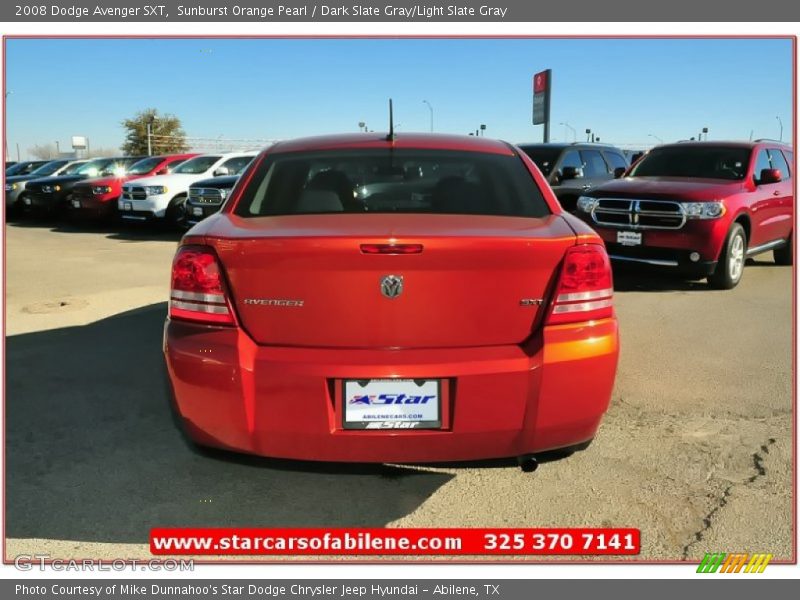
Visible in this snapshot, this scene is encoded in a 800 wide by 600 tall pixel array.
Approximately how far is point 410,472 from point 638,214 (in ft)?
18.7

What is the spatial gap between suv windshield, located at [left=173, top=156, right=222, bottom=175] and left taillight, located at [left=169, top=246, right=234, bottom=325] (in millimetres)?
13189

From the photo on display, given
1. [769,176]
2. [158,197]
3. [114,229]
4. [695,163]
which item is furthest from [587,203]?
[114,229]

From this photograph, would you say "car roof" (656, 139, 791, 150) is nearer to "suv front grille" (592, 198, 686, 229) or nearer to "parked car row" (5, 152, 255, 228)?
"suv front grille" (592, 198, 686, 229)

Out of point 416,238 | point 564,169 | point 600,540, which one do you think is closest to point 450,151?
point 416,238

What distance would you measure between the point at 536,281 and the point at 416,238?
48cm

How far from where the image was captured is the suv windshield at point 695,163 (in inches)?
348

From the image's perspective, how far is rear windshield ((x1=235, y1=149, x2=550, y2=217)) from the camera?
10.5 ft

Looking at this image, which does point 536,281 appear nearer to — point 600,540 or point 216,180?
point 600,540

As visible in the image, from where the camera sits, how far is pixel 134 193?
47.4 feet

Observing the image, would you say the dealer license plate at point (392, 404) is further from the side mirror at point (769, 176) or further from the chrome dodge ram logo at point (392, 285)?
the side mirror at point (769, 176)

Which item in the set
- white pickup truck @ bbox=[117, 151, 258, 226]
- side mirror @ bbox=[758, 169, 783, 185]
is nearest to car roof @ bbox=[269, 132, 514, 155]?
side mirror @ bbox=[758, 169, 783, 185]

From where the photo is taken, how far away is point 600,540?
2.76 meters

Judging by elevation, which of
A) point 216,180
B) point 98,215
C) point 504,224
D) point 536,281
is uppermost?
point 504,224

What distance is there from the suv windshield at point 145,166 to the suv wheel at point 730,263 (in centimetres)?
1257
